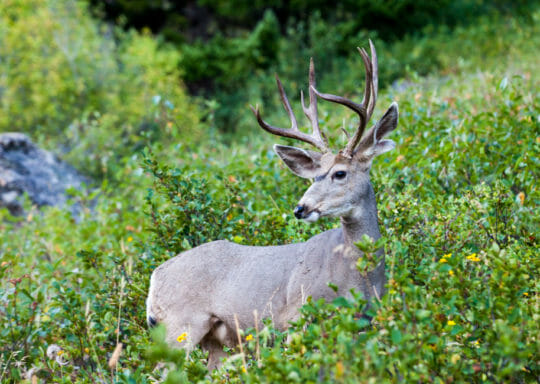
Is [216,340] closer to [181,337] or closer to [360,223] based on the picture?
[181,337]

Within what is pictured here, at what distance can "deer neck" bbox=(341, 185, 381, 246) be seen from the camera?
14.2 feet

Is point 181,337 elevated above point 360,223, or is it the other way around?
point 360,223

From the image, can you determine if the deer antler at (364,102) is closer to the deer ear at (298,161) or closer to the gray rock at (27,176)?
the deer ear at (298,161)

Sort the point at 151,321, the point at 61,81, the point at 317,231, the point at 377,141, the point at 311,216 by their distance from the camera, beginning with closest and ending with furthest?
the point at 311,216, the point at 377,141, the point at 151,321, the point at 317,231, the point at 61,81

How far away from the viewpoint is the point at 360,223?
435 cm

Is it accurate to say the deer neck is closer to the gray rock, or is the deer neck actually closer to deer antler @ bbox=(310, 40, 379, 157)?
deer antler @ bbox=(310, 40, 379, 157)

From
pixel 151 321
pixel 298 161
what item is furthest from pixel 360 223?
pixel 151 321

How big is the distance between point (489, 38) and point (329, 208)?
1540cm

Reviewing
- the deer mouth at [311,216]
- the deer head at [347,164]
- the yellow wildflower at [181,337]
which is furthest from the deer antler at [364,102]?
the yellow wildflower at [181,337]

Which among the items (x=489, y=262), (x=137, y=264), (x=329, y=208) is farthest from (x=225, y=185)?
(x=489, y=262)

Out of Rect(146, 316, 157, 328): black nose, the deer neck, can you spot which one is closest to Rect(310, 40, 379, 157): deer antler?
the deer neck

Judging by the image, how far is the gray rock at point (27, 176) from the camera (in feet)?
33.7

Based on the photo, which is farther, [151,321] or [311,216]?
[151,321]

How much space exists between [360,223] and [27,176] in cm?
813
